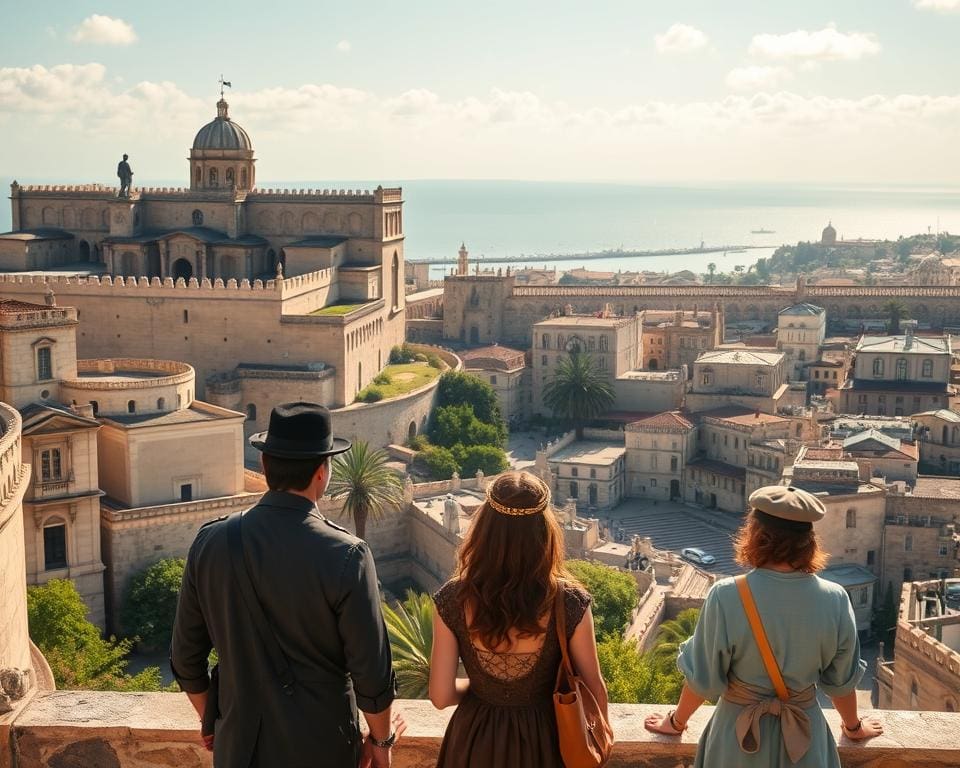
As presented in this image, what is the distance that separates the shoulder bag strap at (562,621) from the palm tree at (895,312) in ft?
235

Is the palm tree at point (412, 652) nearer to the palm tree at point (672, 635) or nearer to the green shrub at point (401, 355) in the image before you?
the palm tree at point (672, 635)

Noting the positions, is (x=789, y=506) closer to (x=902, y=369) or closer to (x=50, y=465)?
(x=50, y=465)

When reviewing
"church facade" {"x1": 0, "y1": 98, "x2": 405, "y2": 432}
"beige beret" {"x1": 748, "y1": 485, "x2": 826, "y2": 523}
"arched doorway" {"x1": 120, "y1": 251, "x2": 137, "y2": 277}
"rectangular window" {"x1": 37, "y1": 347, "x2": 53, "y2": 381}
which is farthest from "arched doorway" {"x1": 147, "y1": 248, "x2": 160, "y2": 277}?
"beige beret" {"x1": 748, "y1": 485, "x2": 826, "y2": 523}

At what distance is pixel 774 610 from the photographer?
6.13m

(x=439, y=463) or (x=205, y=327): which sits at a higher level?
(x=205, y=327)

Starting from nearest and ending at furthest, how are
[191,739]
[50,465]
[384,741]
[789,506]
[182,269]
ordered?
1. [384,741]
2. [789,506]
3. [191,739]
4. [50,465]
5. [182,269]

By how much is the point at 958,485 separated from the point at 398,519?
1884cm

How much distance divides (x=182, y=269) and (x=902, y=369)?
30.8 metres

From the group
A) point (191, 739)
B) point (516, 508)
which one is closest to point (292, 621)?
point (516, 508)

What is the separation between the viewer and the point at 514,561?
573 centimetres

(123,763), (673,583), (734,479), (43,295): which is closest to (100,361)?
(43,295)

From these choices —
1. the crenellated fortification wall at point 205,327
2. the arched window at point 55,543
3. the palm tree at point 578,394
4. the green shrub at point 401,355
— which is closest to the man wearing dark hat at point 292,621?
the arched window at point 55,543

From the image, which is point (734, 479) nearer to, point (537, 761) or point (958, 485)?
point (958, 485)

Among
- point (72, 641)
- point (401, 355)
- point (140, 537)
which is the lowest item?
point (72, 641)
